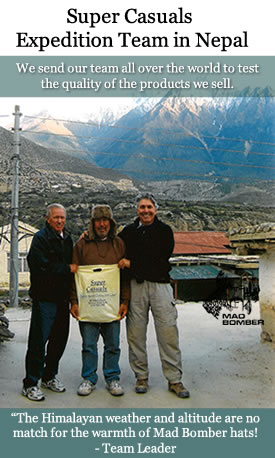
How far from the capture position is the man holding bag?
342 cm

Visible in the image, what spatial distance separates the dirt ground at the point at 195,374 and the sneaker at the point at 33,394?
0.05 meters

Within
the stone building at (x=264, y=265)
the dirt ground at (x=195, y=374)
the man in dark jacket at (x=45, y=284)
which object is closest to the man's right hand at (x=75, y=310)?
the man in dark jacket at (x=45, y=284)

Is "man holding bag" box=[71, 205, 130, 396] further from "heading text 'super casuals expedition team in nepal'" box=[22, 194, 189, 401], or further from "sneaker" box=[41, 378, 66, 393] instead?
"sneaker" box=[41, 378, 66, 393]

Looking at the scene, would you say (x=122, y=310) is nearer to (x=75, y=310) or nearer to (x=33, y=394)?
(x=75, y=310)

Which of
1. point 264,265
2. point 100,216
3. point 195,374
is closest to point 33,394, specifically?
point 100,216

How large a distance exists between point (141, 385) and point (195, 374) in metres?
0.98

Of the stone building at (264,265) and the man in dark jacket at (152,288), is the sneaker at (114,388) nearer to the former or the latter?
the man in dark jacket at (152,288)

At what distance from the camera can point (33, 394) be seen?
3264 mm

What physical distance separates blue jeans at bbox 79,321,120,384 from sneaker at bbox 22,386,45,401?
0.44 metres

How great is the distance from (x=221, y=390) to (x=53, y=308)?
195 centimetres

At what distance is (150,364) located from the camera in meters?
4.65

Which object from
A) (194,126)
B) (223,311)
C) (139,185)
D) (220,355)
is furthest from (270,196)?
(220,355)

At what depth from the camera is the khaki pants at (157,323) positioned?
3410 millimetres
